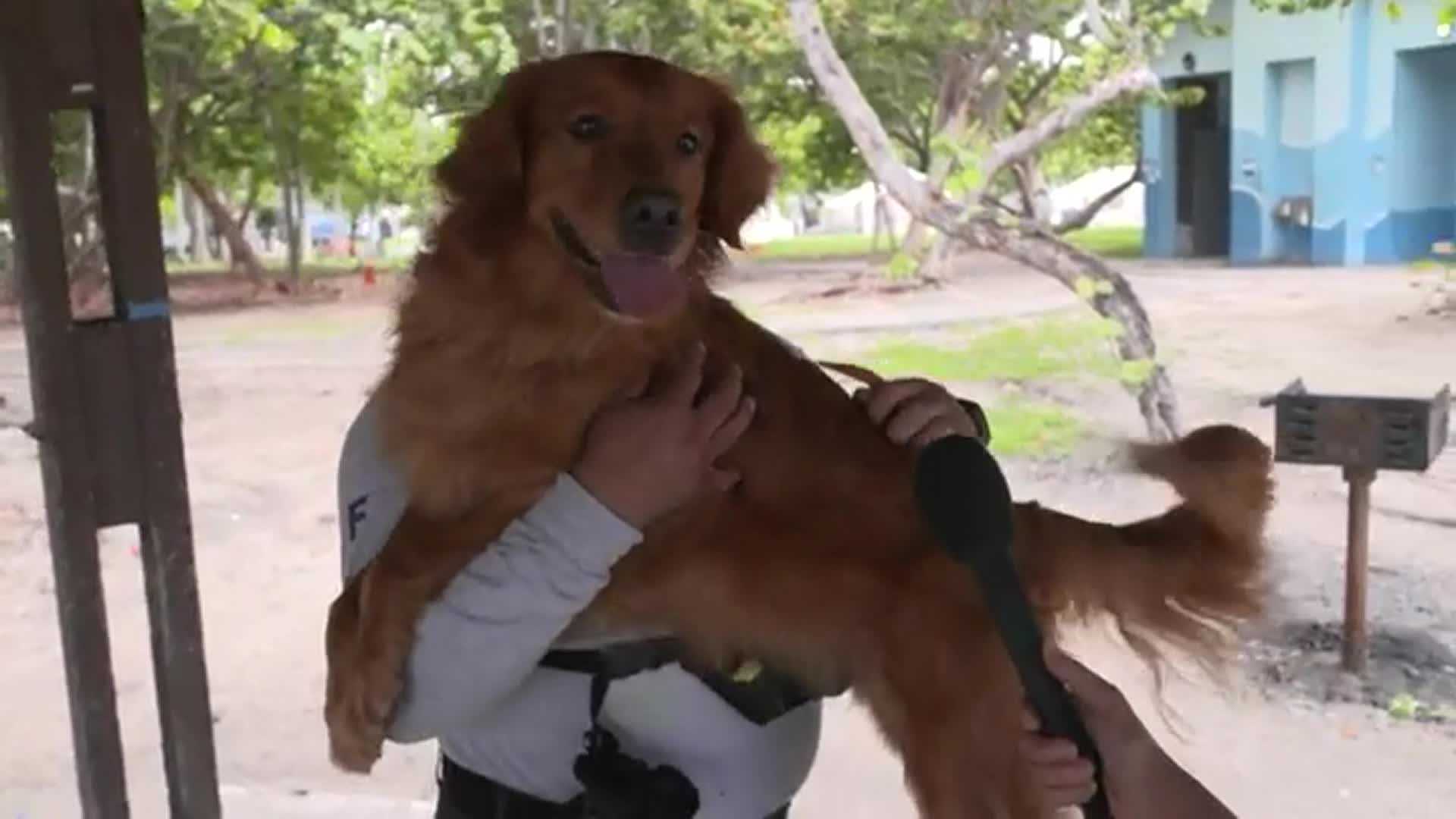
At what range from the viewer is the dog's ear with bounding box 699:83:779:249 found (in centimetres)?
124

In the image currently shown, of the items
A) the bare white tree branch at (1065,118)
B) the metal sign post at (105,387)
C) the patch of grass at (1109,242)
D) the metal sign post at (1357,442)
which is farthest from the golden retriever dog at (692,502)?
the patch of grass at (1109,242)

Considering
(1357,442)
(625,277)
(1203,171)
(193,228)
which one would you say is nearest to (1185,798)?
(625,277)

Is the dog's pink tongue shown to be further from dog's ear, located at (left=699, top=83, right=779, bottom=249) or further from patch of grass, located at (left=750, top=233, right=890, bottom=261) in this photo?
patch of grass, located at (left=750, top=233, right=890, bottom=261)

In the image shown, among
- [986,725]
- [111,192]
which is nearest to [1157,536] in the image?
[986,725]

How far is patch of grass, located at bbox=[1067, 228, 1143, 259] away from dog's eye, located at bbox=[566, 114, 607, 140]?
2.21m

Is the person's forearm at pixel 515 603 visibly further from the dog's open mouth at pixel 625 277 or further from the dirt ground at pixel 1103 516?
the dirt ground at pixel 1103 516

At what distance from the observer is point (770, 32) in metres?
2.81

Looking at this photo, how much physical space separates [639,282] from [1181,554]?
20.1 inches

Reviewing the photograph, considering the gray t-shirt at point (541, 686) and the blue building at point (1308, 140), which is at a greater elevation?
the blue building at point (1308, 140)

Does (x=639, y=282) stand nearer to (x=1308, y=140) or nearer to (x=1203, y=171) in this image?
(x=1203, y=171)

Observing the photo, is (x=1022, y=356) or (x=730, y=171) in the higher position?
(x=730, y=171)

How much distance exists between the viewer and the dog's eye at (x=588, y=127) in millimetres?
1143

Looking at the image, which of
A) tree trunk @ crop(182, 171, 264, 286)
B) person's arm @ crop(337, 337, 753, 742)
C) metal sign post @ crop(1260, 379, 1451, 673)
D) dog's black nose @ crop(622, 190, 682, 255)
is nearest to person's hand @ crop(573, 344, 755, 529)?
person's arm @ crop(337, 337, 753, 742)

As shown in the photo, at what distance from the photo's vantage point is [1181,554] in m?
1.20
